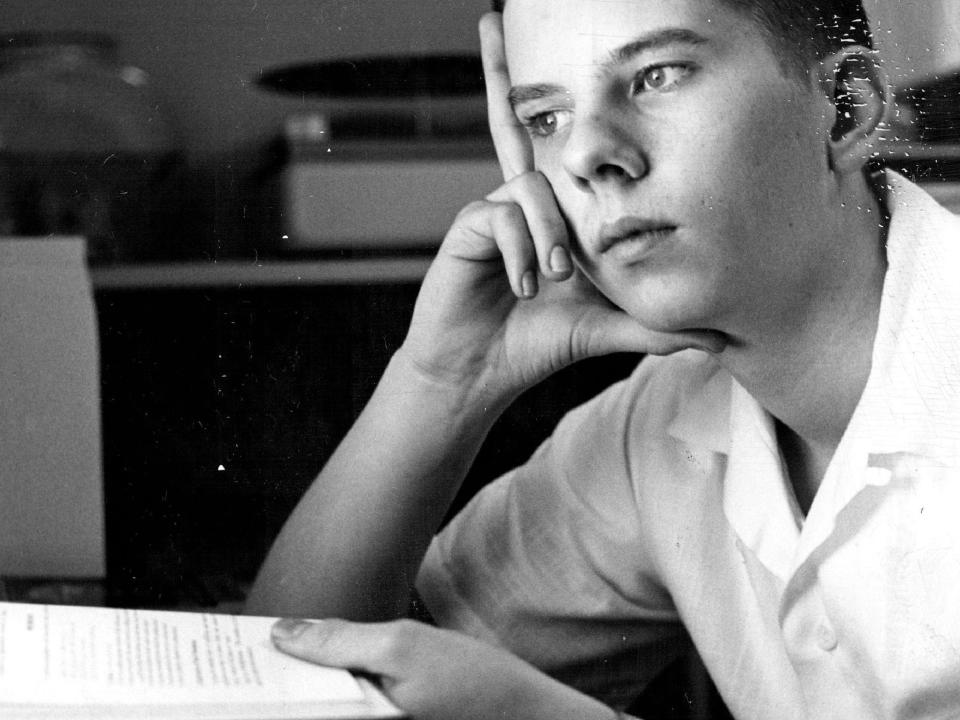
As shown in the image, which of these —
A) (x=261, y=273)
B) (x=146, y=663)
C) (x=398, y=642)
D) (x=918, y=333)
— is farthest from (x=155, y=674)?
(x=918, y=333)

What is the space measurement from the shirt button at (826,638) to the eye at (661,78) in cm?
34

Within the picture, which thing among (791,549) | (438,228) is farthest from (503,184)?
(791,549)

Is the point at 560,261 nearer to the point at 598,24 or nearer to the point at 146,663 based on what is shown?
the point at 598,24

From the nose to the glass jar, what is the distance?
0.27 meters

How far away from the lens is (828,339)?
671 millimetres

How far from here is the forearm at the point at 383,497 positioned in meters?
0.74

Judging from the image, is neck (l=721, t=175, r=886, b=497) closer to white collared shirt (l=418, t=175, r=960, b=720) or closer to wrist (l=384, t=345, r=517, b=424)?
white collared shirt (l=418, t=175, r=960, b=720)

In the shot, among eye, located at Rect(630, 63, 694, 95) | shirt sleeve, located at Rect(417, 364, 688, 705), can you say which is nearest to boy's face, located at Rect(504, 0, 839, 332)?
eye, located at Rect(630, 63, 694, 95)

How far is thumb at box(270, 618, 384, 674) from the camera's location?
1.95 feet

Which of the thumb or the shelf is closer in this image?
the thumb

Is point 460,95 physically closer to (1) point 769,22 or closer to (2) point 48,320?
(1) point 769,22

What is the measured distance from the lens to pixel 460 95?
70cm

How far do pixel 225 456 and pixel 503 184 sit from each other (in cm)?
26

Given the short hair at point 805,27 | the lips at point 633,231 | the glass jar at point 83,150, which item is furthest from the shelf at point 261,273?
the short hair at point 805,27
